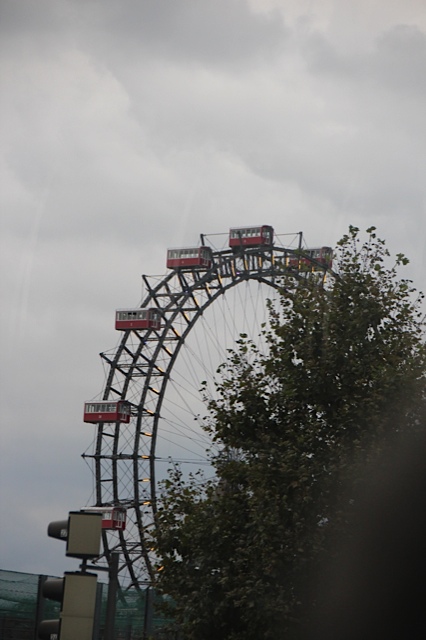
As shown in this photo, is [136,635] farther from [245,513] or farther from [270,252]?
[270,252]

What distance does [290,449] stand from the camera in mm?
24188

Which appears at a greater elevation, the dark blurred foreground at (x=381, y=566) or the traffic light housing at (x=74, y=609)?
the dark blurred foreground at (x=381, y=566)

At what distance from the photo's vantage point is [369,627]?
21.8 metres

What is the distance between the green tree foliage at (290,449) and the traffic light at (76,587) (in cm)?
943

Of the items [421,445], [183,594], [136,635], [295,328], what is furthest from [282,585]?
[136,635]

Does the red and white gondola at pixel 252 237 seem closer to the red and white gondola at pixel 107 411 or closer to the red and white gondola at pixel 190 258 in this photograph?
the red and white gondola at pixel 190 258

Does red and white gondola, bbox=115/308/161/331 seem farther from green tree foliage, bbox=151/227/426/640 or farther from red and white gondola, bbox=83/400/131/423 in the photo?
green tree foliage, bbox=151/227/426/640

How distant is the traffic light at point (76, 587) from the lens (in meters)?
13.0

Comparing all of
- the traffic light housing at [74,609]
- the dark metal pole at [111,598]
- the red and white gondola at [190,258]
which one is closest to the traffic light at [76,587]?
the traffic light housing at [74,609]

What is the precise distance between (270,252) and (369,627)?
172 feet

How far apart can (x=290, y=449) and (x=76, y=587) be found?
11543 millimetres

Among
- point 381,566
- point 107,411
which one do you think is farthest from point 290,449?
point 107,411

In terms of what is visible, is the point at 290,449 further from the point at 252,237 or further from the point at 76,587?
the point at 252,237

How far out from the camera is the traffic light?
1303 cm
